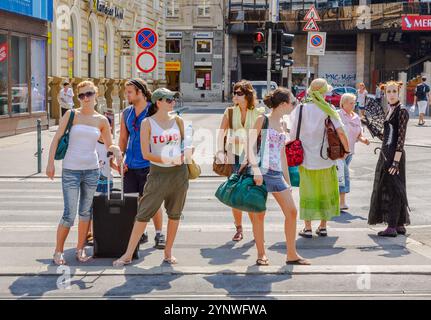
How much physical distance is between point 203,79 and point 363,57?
11950mm

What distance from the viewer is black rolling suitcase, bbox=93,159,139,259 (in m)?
7.66

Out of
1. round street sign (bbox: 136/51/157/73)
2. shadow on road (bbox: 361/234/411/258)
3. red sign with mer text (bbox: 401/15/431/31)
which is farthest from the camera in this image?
red sign with mer text (bbox: 401/15/431/31)

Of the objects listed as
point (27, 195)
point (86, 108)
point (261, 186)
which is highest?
point (86, 108)

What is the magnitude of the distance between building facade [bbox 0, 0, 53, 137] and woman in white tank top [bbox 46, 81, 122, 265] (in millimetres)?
15928

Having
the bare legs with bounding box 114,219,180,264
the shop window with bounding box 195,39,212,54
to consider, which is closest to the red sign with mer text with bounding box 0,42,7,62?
the bare legs with bounding box 114,219,180,264

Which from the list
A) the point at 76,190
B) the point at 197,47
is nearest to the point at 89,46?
the point at 197,47

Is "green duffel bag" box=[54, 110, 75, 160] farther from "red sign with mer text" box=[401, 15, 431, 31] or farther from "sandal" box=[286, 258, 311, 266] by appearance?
"red sign with mer text" box=[401, 15, 431, 31]

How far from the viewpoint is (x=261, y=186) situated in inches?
294

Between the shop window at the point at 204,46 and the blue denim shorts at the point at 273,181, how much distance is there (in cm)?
5075

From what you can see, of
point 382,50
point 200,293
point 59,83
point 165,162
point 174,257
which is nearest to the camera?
point 200,293

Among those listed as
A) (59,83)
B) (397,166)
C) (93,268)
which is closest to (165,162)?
(93,268)

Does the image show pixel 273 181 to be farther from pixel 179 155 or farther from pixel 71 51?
pixel 71 51

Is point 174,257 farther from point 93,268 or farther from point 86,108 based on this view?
point 86,108
